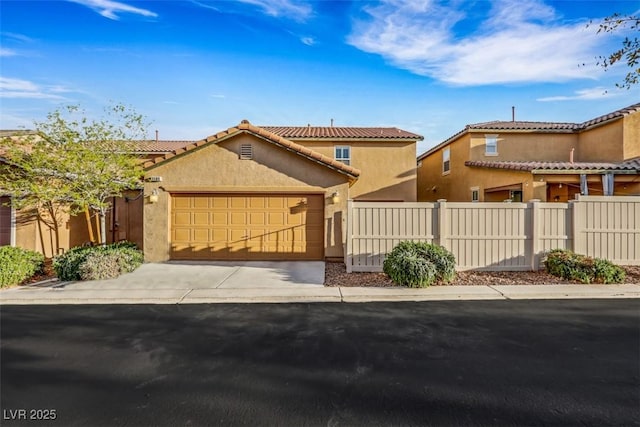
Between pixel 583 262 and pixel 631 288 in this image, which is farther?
pixel 583 262

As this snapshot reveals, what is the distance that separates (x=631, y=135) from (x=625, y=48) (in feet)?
36.6

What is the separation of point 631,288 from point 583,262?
103 cm

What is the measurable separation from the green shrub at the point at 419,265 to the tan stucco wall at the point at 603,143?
48.8 feet

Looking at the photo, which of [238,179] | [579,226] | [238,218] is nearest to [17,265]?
[238,218]

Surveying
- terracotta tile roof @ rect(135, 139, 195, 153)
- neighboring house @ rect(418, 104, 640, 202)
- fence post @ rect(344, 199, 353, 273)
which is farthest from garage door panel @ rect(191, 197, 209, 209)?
neighboring house @ rect(418, 104, 640, 202)

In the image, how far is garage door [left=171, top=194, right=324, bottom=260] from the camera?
35.9 feet

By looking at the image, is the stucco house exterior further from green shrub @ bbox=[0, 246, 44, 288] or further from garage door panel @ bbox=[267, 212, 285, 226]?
green shrub @ bbox=[0, 246, 44, 288]

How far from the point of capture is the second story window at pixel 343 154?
712 inches

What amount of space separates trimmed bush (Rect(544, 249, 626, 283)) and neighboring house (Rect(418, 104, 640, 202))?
5.72 m

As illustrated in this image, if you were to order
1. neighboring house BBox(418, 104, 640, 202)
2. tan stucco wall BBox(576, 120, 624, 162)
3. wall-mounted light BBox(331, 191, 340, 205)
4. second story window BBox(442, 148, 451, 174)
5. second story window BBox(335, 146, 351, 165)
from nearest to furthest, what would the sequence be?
wall-mounted light BBox(331, 191, 340, 205) → neighboring house BBox(418, 104, 640, 202) → tan stucco wall BBox(576, 120, 624, 162) → second story window BBox(335, 146, 351, 165) → second story window BBox(442, 148, 451, 174)

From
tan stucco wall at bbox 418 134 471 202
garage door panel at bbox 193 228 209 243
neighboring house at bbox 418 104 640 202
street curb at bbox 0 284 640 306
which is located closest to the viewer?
street curb at bbox 0 284 640 306

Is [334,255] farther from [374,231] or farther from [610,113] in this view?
[610,113]

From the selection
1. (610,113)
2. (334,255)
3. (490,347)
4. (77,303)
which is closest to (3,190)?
(77,303)

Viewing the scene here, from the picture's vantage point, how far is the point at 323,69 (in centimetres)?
1353
